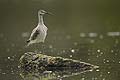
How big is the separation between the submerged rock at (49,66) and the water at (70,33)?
1.15ft

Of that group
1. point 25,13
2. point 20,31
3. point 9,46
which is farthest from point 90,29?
point 25,13

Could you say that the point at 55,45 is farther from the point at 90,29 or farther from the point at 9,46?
the point at 90,29

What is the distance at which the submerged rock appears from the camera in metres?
13.8

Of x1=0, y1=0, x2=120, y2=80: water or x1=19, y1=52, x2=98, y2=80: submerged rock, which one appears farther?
x1=0, y1=0, x2=120, y2=80: water

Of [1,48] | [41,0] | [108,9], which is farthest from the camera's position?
[41,0]

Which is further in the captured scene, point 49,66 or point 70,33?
point 70,33

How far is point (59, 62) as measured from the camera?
46.4ft

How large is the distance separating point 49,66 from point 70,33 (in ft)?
31.2

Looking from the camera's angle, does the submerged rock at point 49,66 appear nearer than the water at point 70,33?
Yes

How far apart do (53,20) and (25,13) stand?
342 centimetres

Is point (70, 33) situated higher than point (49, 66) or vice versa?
point (70, 33)

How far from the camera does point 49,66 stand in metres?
14.1

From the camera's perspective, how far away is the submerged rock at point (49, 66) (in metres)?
13.8

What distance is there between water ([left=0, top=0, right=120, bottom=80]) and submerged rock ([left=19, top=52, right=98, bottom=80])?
0.35 metres
